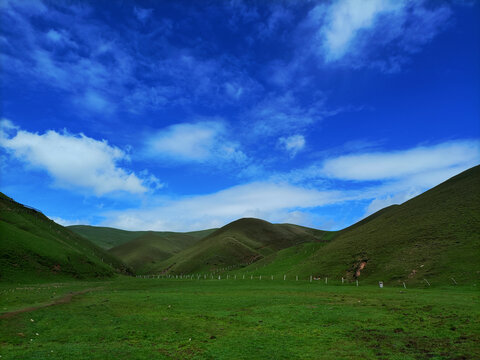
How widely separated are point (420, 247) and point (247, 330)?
58.0 meters

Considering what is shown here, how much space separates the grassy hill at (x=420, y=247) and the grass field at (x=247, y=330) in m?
24.3

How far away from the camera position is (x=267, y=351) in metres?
18.4

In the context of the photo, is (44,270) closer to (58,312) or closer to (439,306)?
(58,312)

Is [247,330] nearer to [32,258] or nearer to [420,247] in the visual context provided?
[420,247]

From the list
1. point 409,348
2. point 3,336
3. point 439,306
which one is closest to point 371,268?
point 439,306

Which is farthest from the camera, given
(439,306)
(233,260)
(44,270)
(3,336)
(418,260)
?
(233,260)

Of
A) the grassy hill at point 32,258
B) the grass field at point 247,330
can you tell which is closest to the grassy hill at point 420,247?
the grass field at point 247,330

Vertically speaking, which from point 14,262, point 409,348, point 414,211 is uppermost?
point 414,211

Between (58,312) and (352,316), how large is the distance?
28463 millimetres

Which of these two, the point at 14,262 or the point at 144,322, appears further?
the point at 14,262

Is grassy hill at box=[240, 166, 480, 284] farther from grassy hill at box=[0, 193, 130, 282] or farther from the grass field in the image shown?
grassy hill at box=[0, 193, 130, 282]

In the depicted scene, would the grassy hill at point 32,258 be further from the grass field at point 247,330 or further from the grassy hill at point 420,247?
the grassy hill at point 420,247

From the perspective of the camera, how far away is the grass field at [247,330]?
59.2 feet

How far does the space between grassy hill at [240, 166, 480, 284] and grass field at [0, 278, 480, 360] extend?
24.3m
